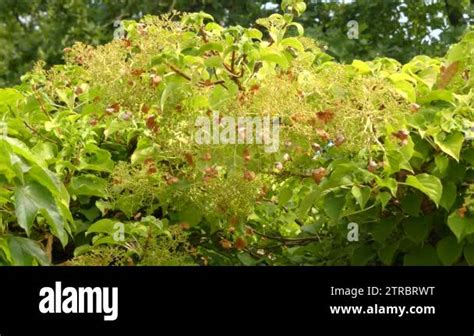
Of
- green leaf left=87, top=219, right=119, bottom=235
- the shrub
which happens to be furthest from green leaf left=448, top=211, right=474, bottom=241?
green leaf left=87, top=219, right=119, bottom=235

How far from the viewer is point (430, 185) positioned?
6.20 feet

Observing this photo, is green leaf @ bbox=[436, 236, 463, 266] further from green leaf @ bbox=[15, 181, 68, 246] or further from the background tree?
the background tree

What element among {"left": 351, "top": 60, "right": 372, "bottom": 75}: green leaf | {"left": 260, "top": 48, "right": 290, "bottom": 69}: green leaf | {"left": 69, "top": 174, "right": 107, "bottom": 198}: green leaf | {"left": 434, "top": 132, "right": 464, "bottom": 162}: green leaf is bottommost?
{"left": 434, "top": 132, "right": 464, "bottom": 162}: green leaf

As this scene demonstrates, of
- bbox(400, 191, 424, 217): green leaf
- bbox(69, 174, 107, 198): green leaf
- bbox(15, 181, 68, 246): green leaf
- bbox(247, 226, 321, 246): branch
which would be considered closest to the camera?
bbox(15, 181, 68, 246): green leaf

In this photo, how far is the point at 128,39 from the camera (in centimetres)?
220

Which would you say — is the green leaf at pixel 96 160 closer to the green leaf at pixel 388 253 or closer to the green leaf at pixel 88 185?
the green leaf at pixel 88 185

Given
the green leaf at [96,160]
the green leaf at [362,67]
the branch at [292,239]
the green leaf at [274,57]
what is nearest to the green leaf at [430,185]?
the green leaf at [362,67]

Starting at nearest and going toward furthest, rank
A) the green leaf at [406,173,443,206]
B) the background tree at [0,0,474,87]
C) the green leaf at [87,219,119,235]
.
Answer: the green leaf at [406,173,443,206], the green leaf at [87,219,119,235], the background tree at [0,0,474,87]

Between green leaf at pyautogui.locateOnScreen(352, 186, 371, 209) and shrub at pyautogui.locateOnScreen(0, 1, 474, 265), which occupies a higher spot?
shrub at pyautogui.locateOnScreen(0, 1, 474, 265)

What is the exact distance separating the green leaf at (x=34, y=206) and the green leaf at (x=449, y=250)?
77 centimetres

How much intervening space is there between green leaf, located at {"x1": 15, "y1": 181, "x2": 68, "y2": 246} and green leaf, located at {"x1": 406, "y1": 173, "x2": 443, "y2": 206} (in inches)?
26.2
